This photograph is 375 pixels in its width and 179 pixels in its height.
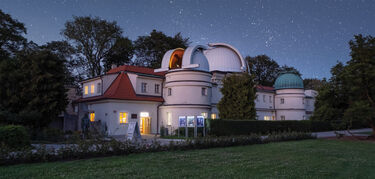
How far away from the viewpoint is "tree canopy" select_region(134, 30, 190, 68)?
4819cm

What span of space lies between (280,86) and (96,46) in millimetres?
27895

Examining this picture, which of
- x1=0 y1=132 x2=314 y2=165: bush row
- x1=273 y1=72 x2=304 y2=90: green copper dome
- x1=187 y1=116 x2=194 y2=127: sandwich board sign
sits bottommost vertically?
x1=0 y1=132 x2=314 y2=165: bush row

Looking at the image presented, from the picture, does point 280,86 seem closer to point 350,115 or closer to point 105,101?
point 350,115

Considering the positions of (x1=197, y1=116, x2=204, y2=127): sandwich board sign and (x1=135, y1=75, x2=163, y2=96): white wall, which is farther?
(x1=135, y1=75, x2=163, y2=96): white wall

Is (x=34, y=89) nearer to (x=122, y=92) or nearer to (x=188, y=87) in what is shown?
(x=122, y=92)

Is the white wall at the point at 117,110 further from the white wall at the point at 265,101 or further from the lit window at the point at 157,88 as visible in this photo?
the white wall at the point at 265,101

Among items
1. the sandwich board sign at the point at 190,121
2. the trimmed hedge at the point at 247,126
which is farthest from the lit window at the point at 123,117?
the trimmed hedge at the point at 247,126

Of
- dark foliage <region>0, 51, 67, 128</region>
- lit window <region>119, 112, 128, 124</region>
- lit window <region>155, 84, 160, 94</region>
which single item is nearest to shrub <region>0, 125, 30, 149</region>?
dark foliage <region>0, 51, 67, 128</region>

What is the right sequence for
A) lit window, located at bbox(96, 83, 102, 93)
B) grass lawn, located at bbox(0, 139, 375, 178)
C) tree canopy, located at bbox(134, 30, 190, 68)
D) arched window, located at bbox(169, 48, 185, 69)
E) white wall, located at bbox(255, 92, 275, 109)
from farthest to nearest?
tree canopy, located at bbox(134, 30, 190, 68) < white wall, located at bbox(255, 92, 275, 109) < arched window, located at bbox(169, 48, 185, 69) < lit window, located at bbox(96, 83, 102, 93) < grass lawn, located at bbox(0, 139, 375, 178)

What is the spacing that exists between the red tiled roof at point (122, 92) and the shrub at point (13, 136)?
11854 mm

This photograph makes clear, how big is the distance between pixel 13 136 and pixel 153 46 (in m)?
36.3

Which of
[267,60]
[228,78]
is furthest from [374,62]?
[267,60]

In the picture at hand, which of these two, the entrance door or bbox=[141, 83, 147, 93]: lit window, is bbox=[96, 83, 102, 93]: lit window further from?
the entrance door

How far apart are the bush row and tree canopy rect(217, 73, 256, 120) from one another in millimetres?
8514
